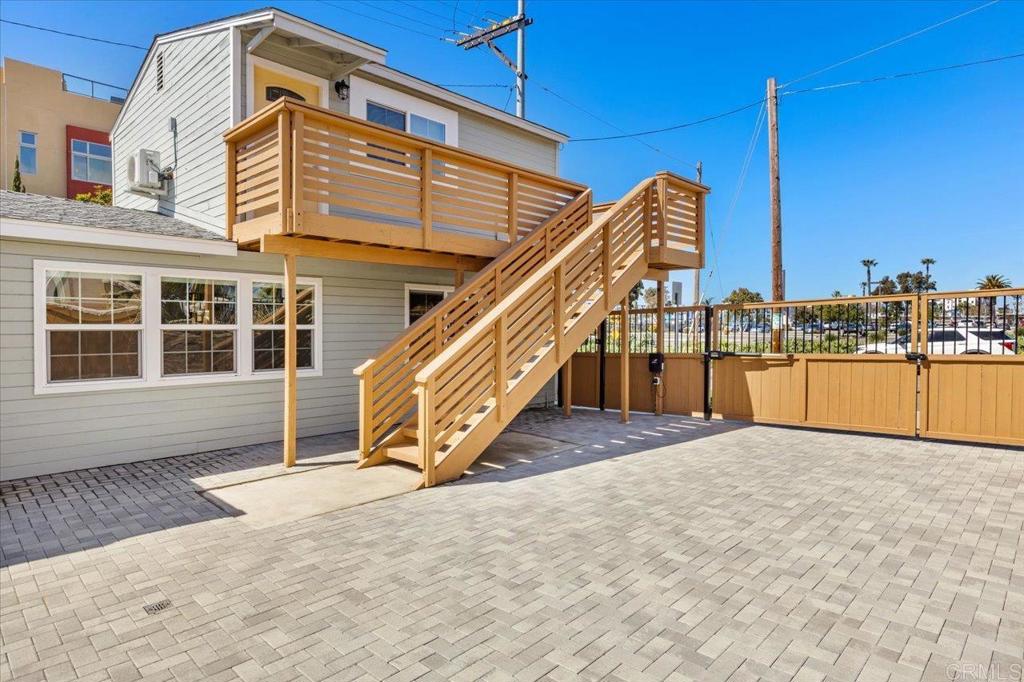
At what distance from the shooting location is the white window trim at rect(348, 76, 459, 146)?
880 cm

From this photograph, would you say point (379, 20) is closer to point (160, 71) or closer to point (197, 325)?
point (160, 71)

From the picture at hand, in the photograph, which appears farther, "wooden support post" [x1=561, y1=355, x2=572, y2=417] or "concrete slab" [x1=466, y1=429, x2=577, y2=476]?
"wooden support post" [x1=561, y1=355, x2=572, y2=417]

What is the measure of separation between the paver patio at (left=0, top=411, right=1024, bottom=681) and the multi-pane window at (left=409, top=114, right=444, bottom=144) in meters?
6.63

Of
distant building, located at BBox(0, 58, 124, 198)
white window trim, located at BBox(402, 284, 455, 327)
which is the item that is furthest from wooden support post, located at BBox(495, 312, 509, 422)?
distant building, located at BBox(0, 58, 124, 198)

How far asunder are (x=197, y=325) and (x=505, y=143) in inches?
278

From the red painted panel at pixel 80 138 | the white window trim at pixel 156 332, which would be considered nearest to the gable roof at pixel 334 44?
the white window trim at pixel 156 332

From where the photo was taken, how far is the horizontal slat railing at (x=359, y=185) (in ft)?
19.0

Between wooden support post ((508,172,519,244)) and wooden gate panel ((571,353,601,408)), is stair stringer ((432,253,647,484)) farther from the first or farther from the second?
wooden gate panel ((571,353,601,408))

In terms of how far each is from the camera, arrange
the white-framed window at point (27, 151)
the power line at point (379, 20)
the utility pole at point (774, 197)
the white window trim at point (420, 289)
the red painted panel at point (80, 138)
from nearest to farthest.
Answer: the white window trim at point (420, 289) → the utility pole at point (774, 197) → the power line at point (379, 20) → the white-framed window at point (27, 151) → the red painted panel at point (80, 138)

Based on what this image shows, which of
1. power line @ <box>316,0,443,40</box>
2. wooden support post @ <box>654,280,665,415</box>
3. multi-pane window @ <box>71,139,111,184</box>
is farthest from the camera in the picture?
multi-pane window @ <box>71,139,111,184</box>

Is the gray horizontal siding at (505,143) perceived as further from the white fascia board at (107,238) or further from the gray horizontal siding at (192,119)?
the white fascia board at (107,238)

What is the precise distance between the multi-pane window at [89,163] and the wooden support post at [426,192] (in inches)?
794

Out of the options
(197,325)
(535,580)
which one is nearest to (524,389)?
(535,580)

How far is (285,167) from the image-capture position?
18.9 feet
